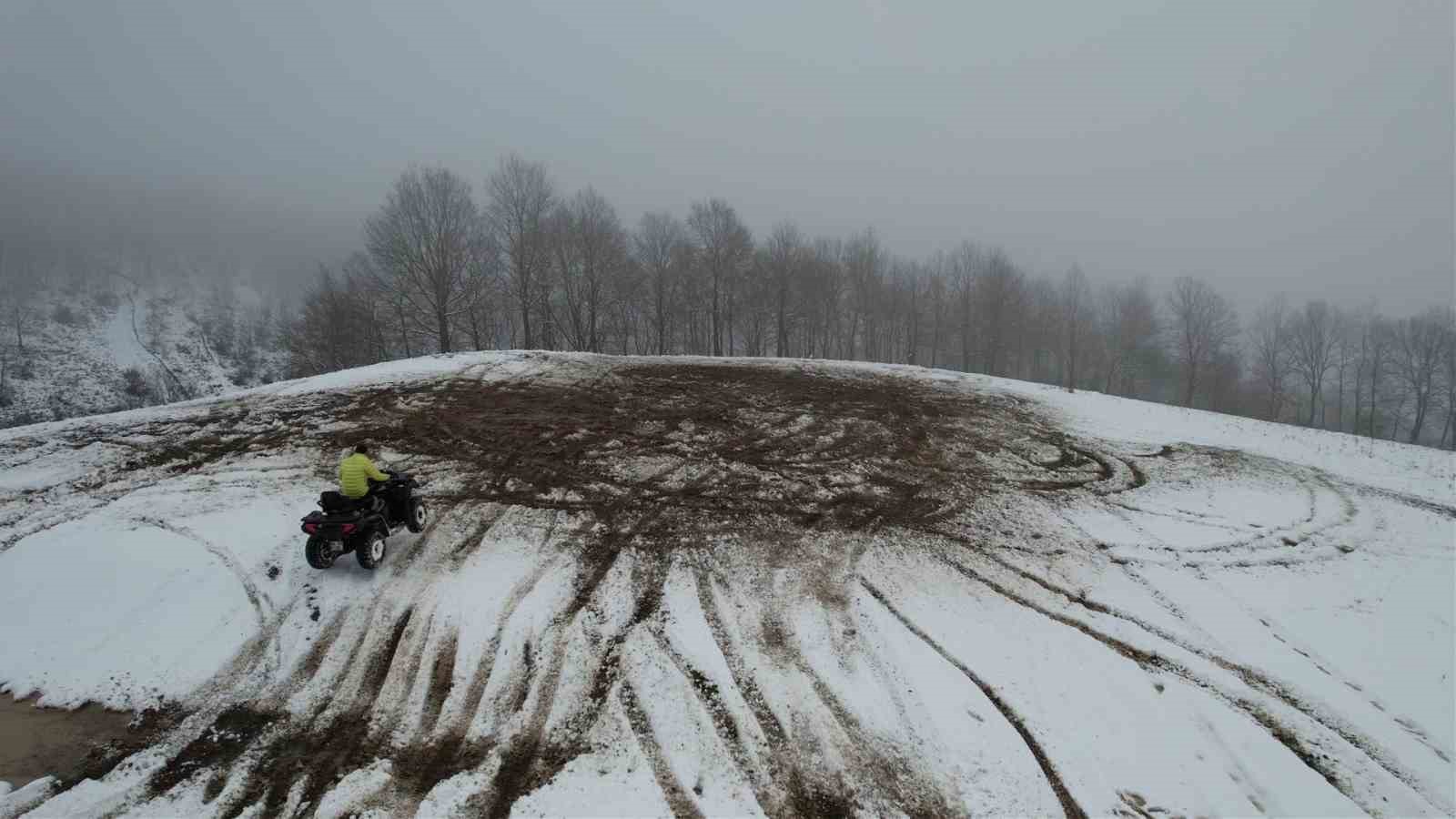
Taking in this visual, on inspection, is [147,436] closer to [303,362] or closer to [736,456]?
[736,456]

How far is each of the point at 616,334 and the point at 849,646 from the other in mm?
39670

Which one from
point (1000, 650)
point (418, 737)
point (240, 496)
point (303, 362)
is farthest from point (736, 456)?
point (303, 362)

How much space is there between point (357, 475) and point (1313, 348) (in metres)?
69.9

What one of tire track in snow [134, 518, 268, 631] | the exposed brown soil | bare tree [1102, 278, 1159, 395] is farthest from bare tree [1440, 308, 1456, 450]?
the exposed brown soil

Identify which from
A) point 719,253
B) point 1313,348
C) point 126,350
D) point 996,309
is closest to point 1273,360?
point 1313,348

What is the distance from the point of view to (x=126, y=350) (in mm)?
56250

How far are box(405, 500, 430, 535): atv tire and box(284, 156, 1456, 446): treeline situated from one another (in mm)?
25434

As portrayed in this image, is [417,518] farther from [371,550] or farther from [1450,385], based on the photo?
[1450,385]

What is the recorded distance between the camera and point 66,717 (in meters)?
5.03

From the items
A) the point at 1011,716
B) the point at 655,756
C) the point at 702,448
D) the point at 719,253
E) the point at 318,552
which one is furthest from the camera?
the point at 719,253

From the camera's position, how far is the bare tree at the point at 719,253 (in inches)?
1661

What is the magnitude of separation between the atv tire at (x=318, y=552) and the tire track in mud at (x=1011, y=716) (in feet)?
22.8

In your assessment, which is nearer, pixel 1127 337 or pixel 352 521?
pixel 352 521

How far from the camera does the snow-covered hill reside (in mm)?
4469
